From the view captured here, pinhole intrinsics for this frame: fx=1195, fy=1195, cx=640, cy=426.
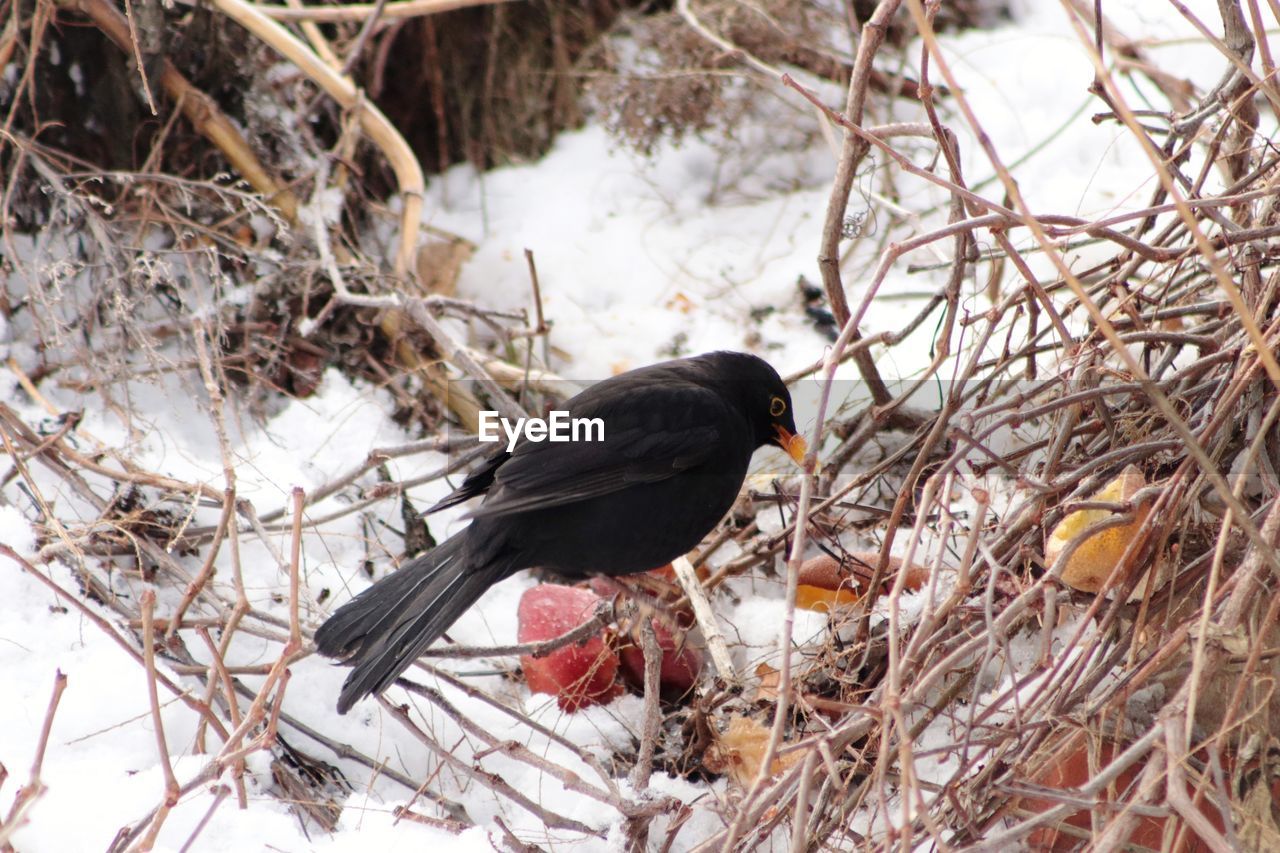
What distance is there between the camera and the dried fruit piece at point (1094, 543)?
92.5 inches

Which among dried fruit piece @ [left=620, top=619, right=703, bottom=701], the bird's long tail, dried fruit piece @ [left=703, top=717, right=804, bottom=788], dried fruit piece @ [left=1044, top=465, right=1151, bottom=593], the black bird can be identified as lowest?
dried fruit piece @ [left=703, top=717, right=804, bottom=788]

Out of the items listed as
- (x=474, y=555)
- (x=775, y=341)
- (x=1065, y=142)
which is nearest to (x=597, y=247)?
(x=775, y=341)

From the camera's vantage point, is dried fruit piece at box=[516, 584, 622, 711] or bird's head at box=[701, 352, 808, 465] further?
bird's head at box=[701, 352, 808, 465]

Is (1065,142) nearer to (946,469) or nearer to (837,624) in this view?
(837,624)

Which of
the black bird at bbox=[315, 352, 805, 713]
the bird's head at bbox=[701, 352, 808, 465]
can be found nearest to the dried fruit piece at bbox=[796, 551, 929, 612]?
the black bird at bbox=[315, 352, 805, 713]

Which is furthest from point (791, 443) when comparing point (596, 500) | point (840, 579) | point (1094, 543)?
point (1094, 543)

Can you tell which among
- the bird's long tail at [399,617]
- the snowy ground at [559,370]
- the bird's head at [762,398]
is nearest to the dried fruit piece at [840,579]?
the snowy ground at [559,370]

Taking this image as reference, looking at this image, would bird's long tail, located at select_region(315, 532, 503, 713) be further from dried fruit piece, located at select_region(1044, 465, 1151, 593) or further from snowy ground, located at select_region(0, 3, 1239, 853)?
dried fruit piece, located at select_region(1044, 465, 1151, 593)

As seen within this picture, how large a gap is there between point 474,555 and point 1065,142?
3.14m

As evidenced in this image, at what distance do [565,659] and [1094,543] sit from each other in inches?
53.0

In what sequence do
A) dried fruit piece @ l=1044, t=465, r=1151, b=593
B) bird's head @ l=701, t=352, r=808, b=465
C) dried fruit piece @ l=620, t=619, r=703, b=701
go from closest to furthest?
dried fruit piece @ l=1044, t=465, r=1151, b=593
dried fruit piece @ l=620, t=619, r=703, b=701
bird's head @ l=701, t=352, r=808, b=465

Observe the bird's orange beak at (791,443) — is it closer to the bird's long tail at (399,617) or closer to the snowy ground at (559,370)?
the snowy ground at (559,370)

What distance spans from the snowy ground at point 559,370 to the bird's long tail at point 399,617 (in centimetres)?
29

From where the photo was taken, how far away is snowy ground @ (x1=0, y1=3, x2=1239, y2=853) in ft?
8.54
